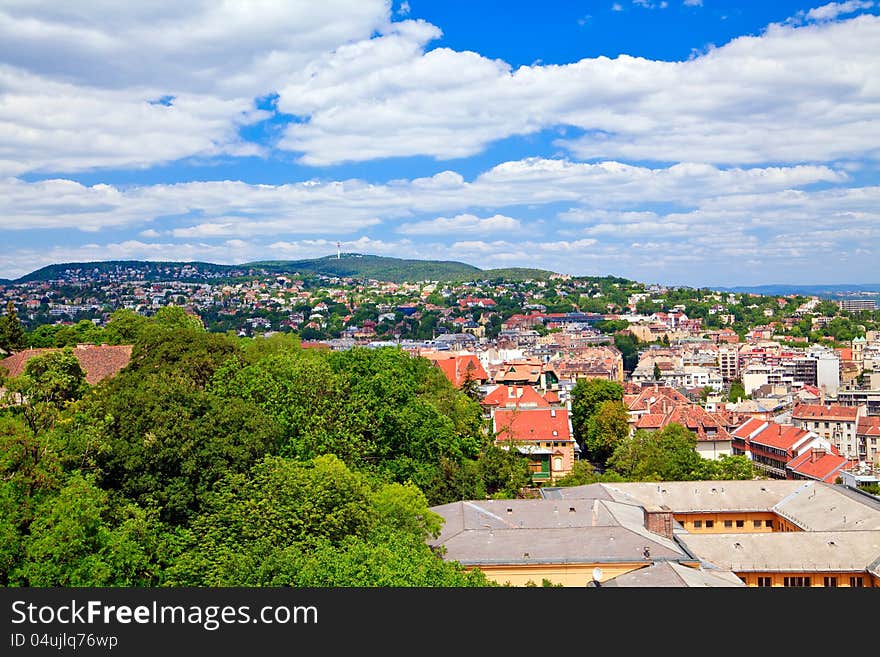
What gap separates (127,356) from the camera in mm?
39562

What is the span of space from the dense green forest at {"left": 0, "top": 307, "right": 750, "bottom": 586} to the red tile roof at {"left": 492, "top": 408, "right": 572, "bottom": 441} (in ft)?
54.9

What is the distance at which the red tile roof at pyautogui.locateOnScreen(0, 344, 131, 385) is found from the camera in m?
36.7

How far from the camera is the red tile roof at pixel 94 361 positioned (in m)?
36.7

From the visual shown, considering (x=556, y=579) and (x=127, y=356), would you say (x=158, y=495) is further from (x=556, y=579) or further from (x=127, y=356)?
(x=127, y=356)

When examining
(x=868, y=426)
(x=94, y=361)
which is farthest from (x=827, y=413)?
(x=94, y=361)

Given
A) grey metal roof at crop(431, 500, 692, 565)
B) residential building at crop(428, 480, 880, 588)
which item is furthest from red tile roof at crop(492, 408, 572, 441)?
grey metal roof at crop(431, 500, 692, 565)

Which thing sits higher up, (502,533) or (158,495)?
(158,495)

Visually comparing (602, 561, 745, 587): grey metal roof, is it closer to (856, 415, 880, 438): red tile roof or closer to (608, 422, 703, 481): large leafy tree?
(608, 422, 703, 481): large leafy tree

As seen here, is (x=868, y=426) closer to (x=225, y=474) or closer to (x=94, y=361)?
(x=94, y=361)

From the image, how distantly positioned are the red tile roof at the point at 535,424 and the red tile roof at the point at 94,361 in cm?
1893

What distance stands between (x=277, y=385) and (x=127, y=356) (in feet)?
56.2

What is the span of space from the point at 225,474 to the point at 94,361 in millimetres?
20682

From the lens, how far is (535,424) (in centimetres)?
4956

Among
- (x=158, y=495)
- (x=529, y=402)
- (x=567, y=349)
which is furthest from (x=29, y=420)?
(x=567, y=349)
